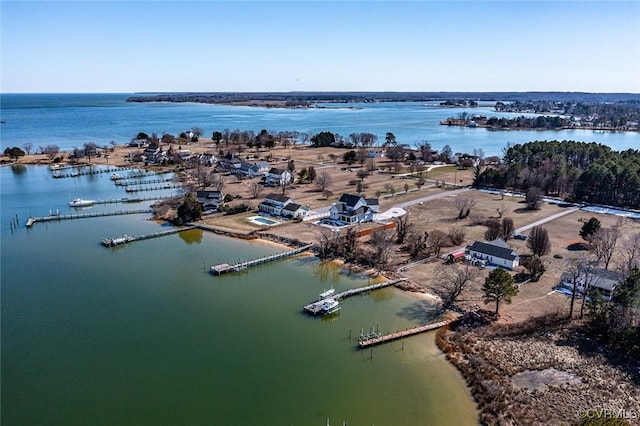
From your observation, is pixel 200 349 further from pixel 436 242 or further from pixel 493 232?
pixel 493 232

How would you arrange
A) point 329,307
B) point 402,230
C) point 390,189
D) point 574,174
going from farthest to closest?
point 390,189
point 574,174
point 402,230
point 329,307

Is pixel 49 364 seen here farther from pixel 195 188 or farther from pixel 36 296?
pixel 195 188

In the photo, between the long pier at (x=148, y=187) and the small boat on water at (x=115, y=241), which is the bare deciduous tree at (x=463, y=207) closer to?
the small boat on water at (x=115, y=241)

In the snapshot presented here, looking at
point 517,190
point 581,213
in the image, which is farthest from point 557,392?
point 517,190

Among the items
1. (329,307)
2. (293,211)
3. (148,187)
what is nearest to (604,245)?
(329,307)

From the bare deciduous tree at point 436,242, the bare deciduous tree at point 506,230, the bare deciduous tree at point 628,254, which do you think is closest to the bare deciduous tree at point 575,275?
the bare deciduous tree at point 628,254

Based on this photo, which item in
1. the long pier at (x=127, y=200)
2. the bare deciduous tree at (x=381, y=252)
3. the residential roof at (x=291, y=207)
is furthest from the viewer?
the long pier at (x=127, y=200)

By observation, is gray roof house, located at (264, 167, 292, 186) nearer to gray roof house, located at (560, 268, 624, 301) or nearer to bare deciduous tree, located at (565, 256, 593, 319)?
bare deciduous tree, located at (565, 256, 593, 319)

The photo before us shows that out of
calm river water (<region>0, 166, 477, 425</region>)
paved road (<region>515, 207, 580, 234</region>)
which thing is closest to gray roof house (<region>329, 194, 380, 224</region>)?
calm river water (<region>0, 166, 477, 425</region>)
